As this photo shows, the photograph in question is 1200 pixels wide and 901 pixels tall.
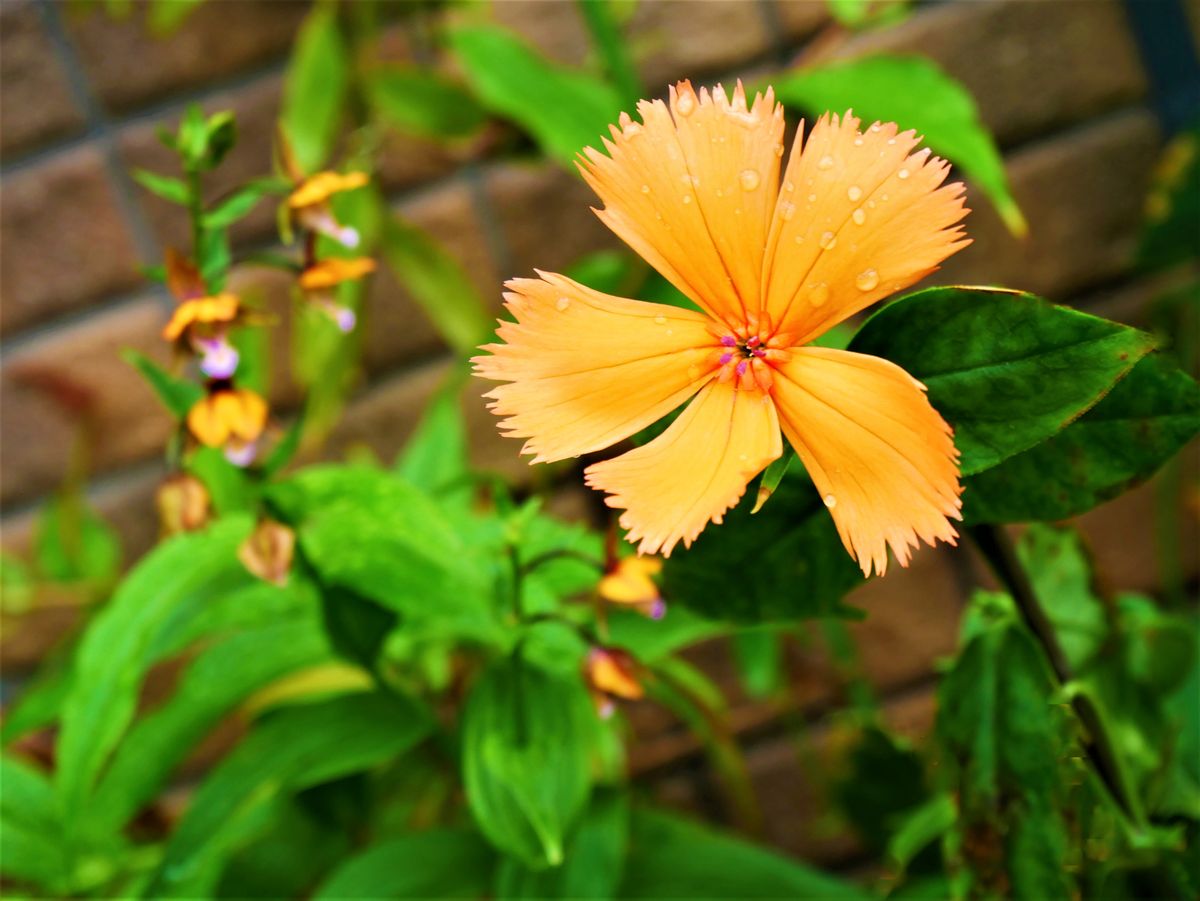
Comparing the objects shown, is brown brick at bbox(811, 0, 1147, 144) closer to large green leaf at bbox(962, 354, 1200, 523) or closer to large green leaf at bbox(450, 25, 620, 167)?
large green leaf at bbox(450, 25, 620, 167)

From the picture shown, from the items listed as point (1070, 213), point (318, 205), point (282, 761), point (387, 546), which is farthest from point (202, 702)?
point (1070, 213)

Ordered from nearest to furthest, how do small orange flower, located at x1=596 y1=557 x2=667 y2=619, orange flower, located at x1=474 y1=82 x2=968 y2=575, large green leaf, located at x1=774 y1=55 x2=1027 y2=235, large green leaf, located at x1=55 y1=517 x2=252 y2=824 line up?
1. orange flower, located at x1=474 y1=82 x2=968 y2=575
2. small orange flower, located at x1=596 y1=557 x2=667 y2=619
3. large green leaf, located at x1=55 y1=517 x2=252 y2=824
4. large green leaf, located at x1=774 y1=55 x2=1027 y2=235

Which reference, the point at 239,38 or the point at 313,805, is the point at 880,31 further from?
the point at 313,805

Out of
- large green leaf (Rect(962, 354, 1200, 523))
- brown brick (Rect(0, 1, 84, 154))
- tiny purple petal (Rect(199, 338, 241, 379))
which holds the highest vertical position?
brown brick (Rect(0, 1, 84, 154))

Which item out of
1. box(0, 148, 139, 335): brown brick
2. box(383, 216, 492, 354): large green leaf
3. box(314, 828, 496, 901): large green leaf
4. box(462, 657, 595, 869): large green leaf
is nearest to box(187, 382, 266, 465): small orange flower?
box(462, 657, 595, 869): large green leaf

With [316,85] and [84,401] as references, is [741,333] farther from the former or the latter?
[84,401]

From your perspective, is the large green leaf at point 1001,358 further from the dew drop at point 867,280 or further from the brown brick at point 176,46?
the brown brick at point 176,46
